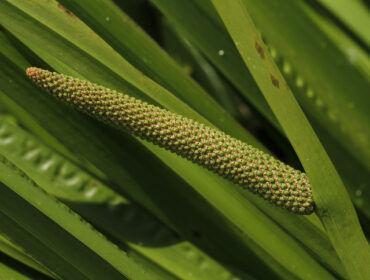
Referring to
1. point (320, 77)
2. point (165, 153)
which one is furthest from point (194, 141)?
point (320, 77)

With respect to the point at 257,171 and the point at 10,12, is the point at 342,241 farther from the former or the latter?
the point at 10,12

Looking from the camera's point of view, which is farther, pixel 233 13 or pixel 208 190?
pixel 208 190

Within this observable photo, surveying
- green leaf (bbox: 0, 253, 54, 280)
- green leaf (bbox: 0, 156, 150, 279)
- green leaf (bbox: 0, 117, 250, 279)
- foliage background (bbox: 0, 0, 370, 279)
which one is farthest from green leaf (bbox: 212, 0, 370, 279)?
green leaf (bbox: 0, 253, 54, 280)

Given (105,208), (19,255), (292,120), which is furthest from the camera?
(105,208)

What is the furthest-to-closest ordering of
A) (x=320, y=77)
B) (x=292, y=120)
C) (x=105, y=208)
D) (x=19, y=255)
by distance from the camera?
(x=320, y=77)
(x=105, y=208)
(x=19, y=255)
(x=292, y=120)

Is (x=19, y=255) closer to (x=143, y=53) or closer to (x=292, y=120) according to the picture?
(x=143, y=53)

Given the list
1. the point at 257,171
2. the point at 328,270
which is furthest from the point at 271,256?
the point at 257,171
